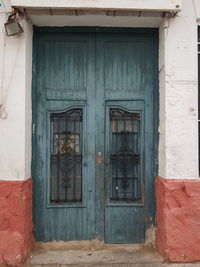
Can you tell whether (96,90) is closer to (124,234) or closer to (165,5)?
(165,5)

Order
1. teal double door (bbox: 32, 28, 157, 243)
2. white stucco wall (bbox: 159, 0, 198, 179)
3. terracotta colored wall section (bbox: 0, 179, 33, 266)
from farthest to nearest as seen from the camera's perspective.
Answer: teal double door (bbox: 32, 28, 157, 243) → white stucco wall (bbox: 159, 0, 198, 179) → terracotta colored wall section (bbox: 0, 179, 33, 266)

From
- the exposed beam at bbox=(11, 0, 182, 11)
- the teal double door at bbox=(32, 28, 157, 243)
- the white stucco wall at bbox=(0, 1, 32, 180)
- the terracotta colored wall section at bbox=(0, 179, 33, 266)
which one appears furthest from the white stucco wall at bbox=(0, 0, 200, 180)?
the teal double door at bbox=(32, 28, 157, 243)

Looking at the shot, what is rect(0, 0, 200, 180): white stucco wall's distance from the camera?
4258mm

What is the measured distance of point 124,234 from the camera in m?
4.79

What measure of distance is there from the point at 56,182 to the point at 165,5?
111 inches

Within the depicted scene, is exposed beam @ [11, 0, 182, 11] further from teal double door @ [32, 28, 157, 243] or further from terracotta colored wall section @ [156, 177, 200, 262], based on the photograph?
terracotta colored wall section @ [156, 177, 200, 262]

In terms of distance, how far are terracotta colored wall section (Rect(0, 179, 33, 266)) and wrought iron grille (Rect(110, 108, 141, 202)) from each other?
134 cm

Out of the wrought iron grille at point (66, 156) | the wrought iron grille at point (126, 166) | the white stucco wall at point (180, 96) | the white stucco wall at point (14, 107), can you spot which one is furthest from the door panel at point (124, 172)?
the white stucco wall at point (14, 107)

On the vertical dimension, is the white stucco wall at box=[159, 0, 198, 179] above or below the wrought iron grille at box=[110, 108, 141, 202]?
above

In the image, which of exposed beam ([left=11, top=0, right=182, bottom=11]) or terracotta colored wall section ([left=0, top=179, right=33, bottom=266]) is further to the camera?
terracotta colored wall section ([left=0, top=179, right=33, bottom=266])

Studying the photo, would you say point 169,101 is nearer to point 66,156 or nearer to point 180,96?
point 180,96

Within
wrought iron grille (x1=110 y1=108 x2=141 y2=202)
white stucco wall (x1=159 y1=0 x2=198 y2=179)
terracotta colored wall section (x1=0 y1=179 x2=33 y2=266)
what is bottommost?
terracotta colored wall section (x1=0 y1=179 x2=33 y2=266)

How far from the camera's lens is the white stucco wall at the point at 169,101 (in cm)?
426

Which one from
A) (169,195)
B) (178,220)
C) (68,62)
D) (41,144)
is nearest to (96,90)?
(68,62)
